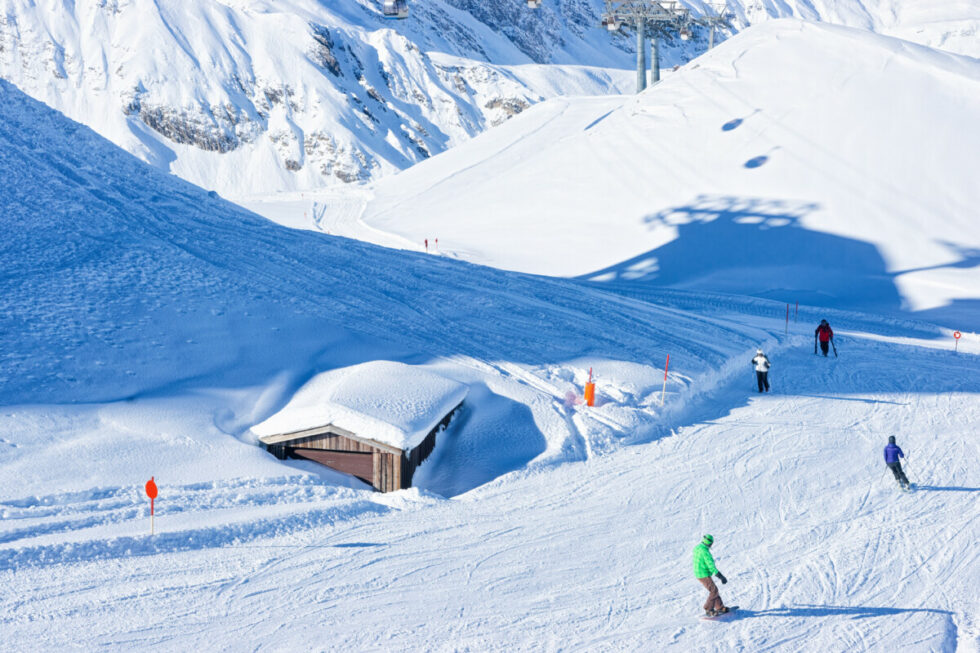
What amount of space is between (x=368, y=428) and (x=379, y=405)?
25.1 inches

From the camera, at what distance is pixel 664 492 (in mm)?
13773

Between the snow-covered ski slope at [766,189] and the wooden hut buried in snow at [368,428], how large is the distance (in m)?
17.7

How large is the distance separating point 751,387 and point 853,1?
636 ft

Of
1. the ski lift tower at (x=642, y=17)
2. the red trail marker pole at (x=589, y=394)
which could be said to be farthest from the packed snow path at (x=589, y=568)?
the ski lift tower at (x=642, y=17)

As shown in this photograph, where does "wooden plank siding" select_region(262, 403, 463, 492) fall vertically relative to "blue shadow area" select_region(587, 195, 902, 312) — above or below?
below

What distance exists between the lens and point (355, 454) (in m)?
14.4

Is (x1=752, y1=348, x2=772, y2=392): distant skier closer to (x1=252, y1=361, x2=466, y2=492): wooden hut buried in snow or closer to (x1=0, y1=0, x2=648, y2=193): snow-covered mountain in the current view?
(x1=252, y1=361, x2=466, y2=492): wooden hut buried in snow

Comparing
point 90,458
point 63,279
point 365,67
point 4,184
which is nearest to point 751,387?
point 90,458

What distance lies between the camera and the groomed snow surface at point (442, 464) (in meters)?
9.90

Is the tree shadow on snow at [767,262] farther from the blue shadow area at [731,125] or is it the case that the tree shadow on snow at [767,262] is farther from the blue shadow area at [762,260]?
the blue shadow area at [731,125]

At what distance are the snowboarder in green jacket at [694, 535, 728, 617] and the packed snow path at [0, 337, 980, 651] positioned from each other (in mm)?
199

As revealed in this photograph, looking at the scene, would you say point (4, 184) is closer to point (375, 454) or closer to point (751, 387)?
point (375, 454)

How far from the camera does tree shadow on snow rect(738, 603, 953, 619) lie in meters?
10.0

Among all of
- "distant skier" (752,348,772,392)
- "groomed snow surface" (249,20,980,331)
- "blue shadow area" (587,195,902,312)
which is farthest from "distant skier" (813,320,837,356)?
"blue shadow area" (587,195,902,312)
